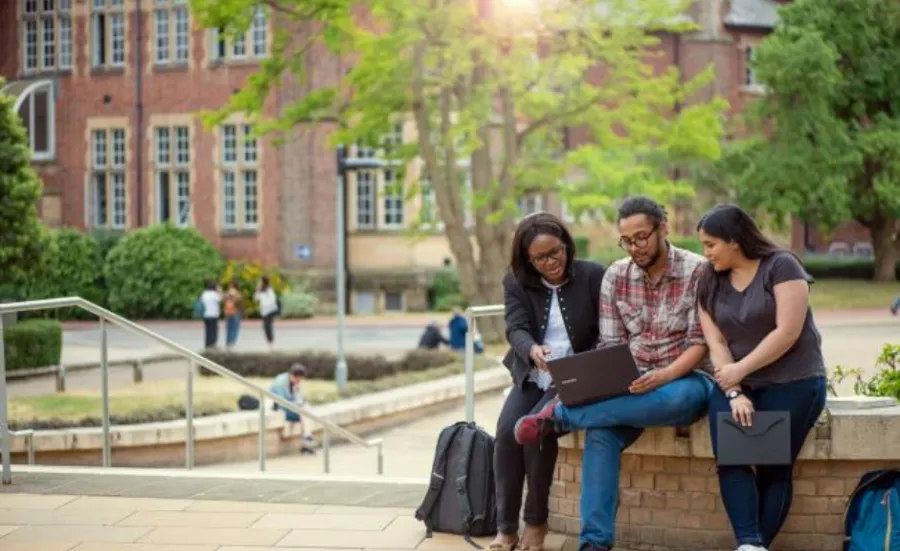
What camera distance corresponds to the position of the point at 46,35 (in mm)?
44062

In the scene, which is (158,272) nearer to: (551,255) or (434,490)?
(434,490)

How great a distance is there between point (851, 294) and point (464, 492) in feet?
123

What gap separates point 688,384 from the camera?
7301 mm

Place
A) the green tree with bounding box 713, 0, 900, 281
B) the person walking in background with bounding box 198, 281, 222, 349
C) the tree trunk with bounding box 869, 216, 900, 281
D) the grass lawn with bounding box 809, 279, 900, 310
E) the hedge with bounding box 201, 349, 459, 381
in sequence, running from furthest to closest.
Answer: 1. the tree trunk with bounding box 869, 216, 900, 281
2. the green tree with bounding box 713, 0, 900, 281
3. the grass lawn with bounding box 809, 279, 900, 310
4. the person walking in background with bounding box 198, 281, 222, 349
5. the hedge with bounding box 201, 349, 459, 381

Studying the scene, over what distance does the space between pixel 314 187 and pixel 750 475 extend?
3706 centimetres

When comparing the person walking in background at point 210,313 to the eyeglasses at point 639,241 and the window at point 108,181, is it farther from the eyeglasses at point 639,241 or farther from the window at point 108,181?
the eyeglasses at point 639,241

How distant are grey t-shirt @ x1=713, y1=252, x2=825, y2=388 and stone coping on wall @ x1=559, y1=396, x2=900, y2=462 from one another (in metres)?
0.29

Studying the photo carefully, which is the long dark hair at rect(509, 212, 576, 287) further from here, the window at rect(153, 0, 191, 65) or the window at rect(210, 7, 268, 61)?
the window at rect(153, 0, 191, 65)

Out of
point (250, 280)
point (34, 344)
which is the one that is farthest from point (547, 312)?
point (250, 280)

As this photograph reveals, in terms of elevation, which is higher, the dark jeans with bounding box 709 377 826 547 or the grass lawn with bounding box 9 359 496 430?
the dark jeans with bounding box 709 377 826 547

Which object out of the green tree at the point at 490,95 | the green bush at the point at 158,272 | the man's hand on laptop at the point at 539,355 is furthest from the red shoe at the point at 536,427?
the green bush at the point at 158,272

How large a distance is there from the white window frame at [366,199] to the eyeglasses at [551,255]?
1419 inches

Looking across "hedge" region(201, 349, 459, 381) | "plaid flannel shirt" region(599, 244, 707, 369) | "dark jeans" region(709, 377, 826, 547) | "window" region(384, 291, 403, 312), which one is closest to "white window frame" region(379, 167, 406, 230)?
"window" region(384, 291, 403, 312)

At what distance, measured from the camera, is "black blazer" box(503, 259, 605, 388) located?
305 inches
